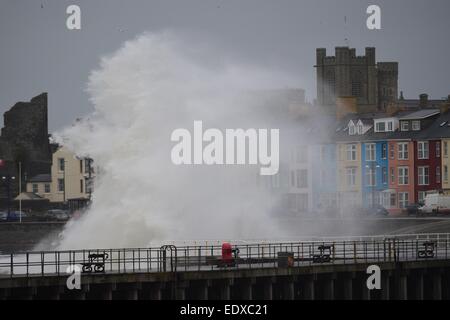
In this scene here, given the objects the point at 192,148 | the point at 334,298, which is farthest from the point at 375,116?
the point at 334,298

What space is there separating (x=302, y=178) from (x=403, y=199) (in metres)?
7.90

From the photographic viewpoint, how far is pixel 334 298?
49.0m

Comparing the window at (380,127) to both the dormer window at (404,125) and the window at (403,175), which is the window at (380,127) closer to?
the dormer window at (404,125)

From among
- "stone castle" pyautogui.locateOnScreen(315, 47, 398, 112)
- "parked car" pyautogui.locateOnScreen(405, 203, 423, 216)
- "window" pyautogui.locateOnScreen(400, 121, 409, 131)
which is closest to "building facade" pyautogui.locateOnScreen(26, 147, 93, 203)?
"window" pyautogui.locateOnScreen(400, 121, 409, 131)

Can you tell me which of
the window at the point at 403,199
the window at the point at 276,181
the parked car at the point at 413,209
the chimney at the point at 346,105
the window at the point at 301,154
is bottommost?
the parked car at the point at 413,209

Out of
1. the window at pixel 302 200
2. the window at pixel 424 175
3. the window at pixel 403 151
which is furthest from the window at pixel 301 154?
the window at pixel 424 175

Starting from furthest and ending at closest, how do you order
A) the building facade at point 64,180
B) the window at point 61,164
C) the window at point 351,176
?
1. the window at point 61,164
2. the building facade at point 64,180
3. the window at point 351,176

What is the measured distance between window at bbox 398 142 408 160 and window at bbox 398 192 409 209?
101 inches

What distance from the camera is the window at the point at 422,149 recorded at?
102 m

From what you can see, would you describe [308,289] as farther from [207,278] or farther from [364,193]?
[364,193]

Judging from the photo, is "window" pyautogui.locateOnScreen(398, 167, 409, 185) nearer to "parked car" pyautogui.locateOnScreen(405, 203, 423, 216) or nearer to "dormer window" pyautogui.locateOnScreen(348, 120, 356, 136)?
"parked car" pyautogui.locateOnScreen(405, 203, 423, 216)

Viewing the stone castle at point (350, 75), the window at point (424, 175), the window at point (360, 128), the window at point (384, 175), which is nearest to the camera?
the window at point (424, 175)

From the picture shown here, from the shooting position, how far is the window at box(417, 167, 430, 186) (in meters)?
102
